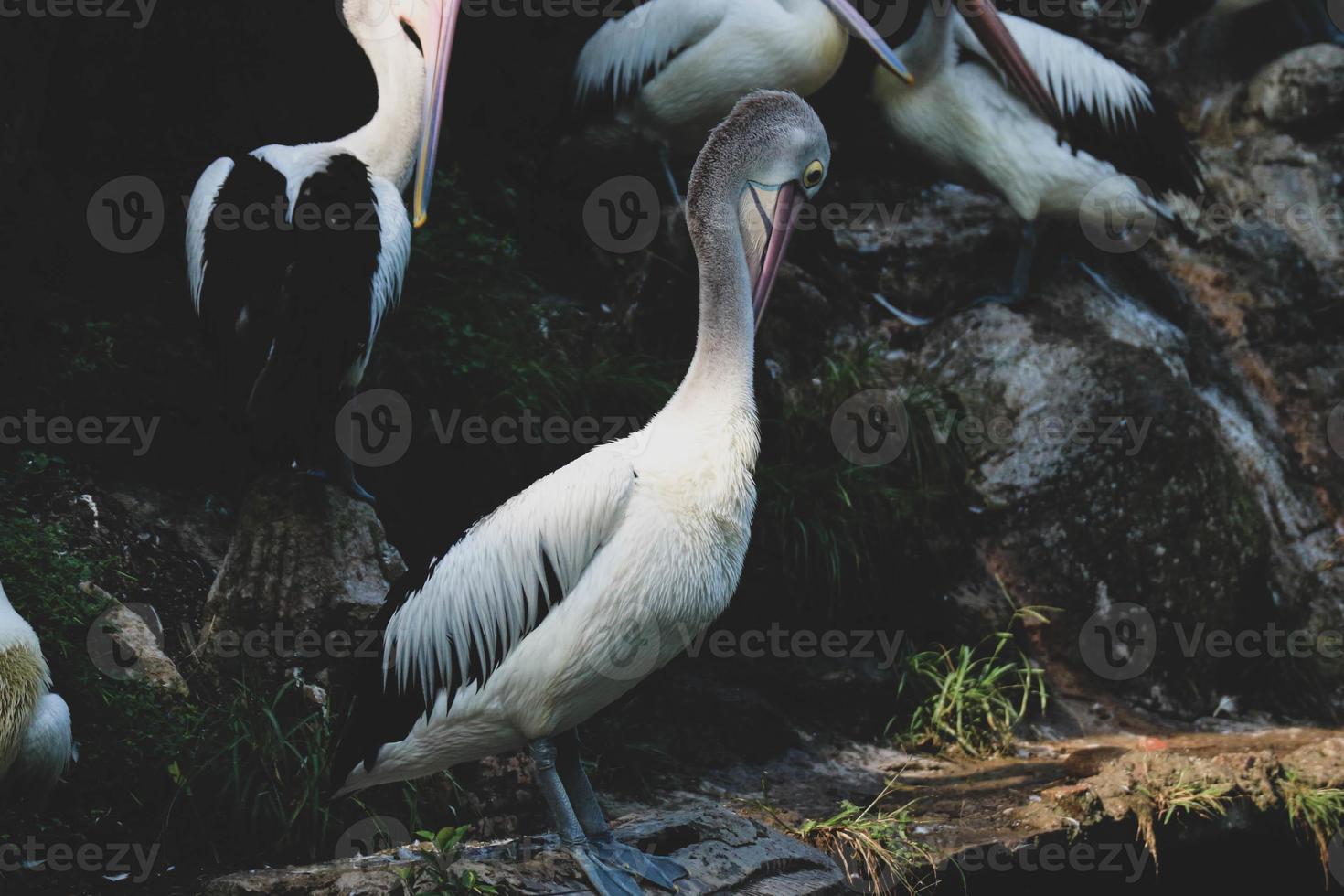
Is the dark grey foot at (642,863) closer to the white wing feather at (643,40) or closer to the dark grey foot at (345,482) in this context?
the dark grey foot at (345,482)

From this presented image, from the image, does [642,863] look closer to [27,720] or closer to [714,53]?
[27,720]

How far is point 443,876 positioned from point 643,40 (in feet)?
13.8

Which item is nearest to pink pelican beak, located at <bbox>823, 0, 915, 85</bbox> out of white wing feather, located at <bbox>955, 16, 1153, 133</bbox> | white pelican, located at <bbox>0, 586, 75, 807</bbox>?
white wing feather, located at <bbox>955, 16, 1153, 133</bbox>

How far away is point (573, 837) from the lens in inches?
128

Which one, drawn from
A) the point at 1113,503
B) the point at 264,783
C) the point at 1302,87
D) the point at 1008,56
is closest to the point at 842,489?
the point at 1113,503

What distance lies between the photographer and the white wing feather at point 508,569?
10.8ft

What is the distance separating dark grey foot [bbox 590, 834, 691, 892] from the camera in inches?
129

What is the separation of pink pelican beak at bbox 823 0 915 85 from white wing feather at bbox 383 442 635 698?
10.6ft

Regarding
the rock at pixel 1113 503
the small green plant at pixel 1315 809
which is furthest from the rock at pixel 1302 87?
the small green plant at pixel 1315 809

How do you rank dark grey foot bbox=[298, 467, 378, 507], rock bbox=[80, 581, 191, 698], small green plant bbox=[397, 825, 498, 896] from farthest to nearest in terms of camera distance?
1. dark grey foot bbox=[298, 467, 378, 507]
2. rock bbox=[80, 581, 191, 698]
3. small green plant bbox=[397, 825, 498, 896]

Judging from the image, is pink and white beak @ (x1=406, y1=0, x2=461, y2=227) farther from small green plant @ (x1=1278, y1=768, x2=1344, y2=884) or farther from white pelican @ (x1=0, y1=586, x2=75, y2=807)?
small green plant @ (x1=1278, y1=768, x2=1344, y2=884)

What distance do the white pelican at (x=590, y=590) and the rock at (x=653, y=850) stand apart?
104mm

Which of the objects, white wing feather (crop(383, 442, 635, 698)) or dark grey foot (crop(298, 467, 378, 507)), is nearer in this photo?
white wing feather (crop(383, 442, 635, 698))

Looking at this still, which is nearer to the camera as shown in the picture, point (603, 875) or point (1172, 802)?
point (603, 875)
